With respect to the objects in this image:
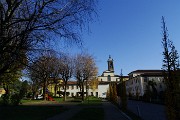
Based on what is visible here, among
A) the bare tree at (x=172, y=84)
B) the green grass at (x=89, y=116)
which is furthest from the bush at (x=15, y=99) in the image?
the bare tree at (x=172, y=84)

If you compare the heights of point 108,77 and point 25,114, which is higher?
A: point 108,77

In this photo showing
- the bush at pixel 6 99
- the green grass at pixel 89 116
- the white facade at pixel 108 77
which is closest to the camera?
A: the green grass at pixel 89 116

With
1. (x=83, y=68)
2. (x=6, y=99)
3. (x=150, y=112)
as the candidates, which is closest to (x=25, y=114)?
(x=6, y=99)

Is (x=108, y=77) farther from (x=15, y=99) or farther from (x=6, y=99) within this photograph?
(x=6, y=99)

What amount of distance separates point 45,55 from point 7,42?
1.44 m

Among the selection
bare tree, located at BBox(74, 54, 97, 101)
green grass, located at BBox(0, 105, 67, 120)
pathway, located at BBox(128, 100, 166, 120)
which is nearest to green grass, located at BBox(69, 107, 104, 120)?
green grass, located at BBox(0, 105, 67, 120)

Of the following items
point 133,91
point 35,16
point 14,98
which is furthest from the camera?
point 133,91

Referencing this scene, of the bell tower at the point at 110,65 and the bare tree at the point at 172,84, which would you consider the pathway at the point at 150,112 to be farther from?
the bell tower at the point at 110,65

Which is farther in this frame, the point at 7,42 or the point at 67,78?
the point at 67,78

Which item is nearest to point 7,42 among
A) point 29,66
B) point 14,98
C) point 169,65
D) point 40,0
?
point 29,66

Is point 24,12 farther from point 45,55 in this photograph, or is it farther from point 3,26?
point 45,55

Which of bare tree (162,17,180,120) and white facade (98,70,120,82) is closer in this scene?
bare tree (162,17,180,120)

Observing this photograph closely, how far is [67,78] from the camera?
6072cm

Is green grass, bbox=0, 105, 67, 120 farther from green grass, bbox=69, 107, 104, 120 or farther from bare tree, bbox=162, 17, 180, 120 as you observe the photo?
bare tree, bbox=162, 17, 180, 120
